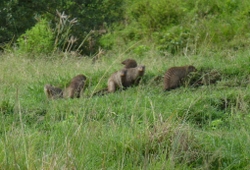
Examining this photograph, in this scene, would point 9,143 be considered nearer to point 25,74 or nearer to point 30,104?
point 30,104

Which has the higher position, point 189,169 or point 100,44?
point 189,169

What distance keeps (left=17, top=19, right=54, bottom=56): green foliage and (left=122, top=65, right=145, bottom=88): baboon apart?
379 centimetres

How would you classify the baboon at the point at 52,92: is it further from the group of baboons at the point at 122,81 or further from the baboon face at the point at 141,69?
the baboon face at the point at 141,69

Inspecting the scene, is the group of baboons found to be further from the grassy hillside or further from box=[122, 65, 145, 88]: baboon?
the grassy hillside

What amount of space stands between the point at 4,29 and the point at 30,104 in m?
9.04

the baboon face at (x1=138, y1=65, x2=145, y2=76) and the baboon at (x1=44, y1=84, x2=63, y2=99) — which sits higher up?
the baboon face at (x1=138, y1=65, x2=145, y2=76)

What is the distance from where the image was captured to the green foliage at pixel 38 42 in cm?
1194

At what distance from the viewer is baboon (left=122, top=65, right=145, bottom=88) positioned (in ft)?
27.5

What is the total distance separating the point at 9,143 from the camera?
13.2 ft

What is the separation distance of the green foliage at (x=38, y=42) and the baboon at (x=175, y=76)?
445 cm

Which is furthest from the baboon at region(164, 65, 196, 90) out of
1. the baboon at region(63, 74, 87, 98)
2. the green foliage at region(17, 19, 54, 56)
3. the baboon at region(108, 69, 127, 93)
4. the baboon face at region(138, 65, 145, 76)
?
the green foliage at region(17, 19, 54, 56)

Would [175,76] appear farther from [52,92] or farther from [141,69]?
[52,92]

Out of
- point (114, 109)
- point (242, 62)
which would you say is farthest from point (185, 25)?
point (114, 109)

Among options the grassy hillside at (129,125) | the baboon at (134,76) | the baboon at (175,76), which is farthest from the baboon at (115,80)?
the baboon at (175,76)
